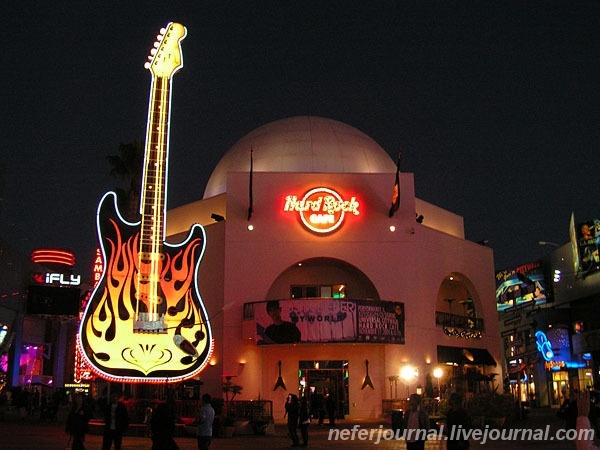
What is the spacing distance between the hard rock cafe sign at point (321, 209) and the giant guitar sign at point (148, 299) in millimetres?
6772


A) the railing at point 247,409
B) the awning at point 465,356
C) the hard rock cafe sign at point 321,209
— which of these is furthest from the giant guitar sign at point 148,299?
the awning at point 465,356

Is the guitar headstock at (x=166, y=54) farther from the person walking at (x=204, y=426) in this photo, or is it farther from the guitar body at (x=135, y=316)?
the person walking at (x=204, y=426)

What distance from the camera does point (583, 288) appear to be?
45.0 m

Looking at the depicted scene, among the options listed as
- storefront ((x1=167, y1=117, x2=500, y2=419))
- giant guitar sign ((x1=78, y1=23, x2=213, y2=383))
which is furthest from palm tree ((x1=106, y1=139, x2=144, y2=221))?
giant guitar sign ((x1=78, y1=23, x2=213, y2=383))

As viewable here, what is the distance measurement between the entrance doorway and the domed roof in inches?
416

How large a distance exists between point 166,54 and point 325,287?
47.1 feet

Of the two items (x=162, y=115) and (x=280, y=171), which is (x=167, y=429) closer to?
(x=162, y=115)

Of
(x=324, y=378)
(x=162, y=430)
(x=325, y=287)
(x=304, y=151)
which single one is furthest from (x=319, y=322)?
(x=162, y=430)

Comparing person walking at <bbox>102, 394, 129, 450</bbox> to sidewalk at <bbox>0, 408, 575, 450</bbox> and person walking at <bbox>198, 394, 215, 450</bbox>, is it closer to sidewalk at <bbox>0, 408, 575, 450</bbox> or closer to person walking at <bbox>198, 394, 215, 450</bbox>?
person walking at <bbox>198, 394, 215, 450</bbox>

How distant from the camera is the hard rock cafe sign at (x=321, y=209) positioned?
3278cm

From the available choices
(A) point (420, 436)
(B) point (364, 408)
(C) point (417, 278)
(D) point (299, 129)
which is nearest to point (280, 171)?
(D) point (299, 129)

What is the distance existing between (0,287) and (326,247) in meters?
25.0

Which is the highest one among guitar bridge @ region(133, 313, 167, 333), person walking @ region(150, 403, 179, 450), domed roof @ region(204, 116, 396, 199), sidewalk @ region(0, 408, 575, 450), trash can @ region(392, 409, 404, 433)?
domed roof @ region(204, 116, 396, 199)

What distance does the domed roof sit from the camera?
37031 millimetres
